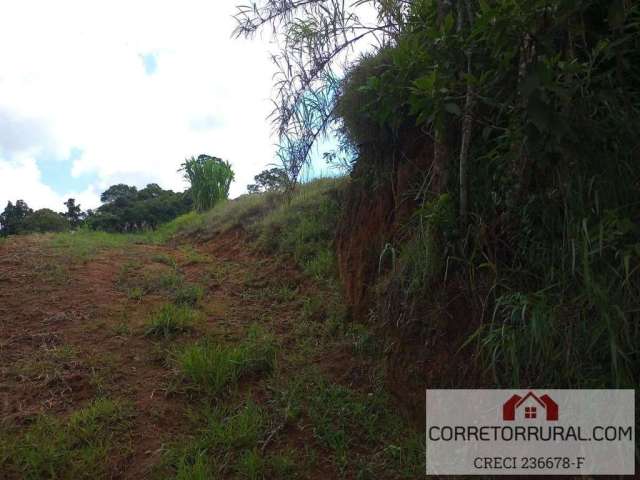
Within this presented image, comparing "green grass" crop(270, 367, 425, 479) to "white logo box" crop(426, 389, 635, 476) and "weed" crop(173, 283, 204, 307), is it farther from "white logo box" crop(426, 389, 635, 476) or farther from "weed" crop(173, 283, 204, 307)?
"weed" crop(173, 283, 204, 307)

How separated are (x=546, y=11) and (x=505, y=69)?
323 millimetres

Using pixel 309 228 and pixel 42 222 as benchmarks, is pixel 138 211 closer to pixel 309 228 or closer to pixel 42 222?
pixel 42 222

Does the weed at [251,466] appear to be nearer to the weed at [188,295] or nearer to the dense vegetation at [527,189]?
the dense vegetation at [527,189]

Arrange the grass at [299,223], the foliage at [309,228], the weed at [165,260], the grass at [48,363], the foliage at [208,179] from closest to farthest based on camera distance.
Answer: the grass at [48,363] → the foliage at [309,228] → the grass at [299,223] → the weed at [165,260] → the foliage at [208,179]

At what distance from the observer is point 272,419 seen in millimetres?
2793

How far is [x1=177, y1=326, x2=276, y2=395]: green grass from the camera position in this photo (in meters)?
3.09

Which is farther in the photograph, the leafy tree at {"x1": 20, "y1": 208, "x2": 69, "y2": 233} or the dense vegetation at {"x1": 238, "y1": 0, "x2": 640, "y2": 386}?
the leafy tree at {"x1": 20, "y1": 208, "x2": 69, "y2": 233}

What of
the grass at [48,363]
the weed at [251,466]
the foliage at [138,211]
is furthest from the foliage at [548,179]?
the foliage at [138,211]

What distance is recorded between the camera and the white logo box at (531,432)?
1.88 metres

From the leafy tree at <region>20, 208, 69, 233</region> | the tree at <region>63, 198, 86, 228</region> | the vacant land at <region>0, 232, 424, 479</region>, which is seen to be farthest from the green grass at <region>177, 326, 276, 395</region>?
the tree at <region>63, 198, 86, 228</region>

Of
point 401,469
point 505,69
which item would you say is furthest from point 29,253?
point 505,69

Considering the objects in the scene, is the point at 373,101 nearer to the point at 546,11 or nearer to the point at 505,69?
the point at 505,69

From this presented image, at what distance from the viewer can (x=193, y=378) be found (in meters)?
3.12

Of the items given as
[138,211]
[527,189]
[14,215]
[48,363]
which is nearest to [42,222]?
[14,215]
